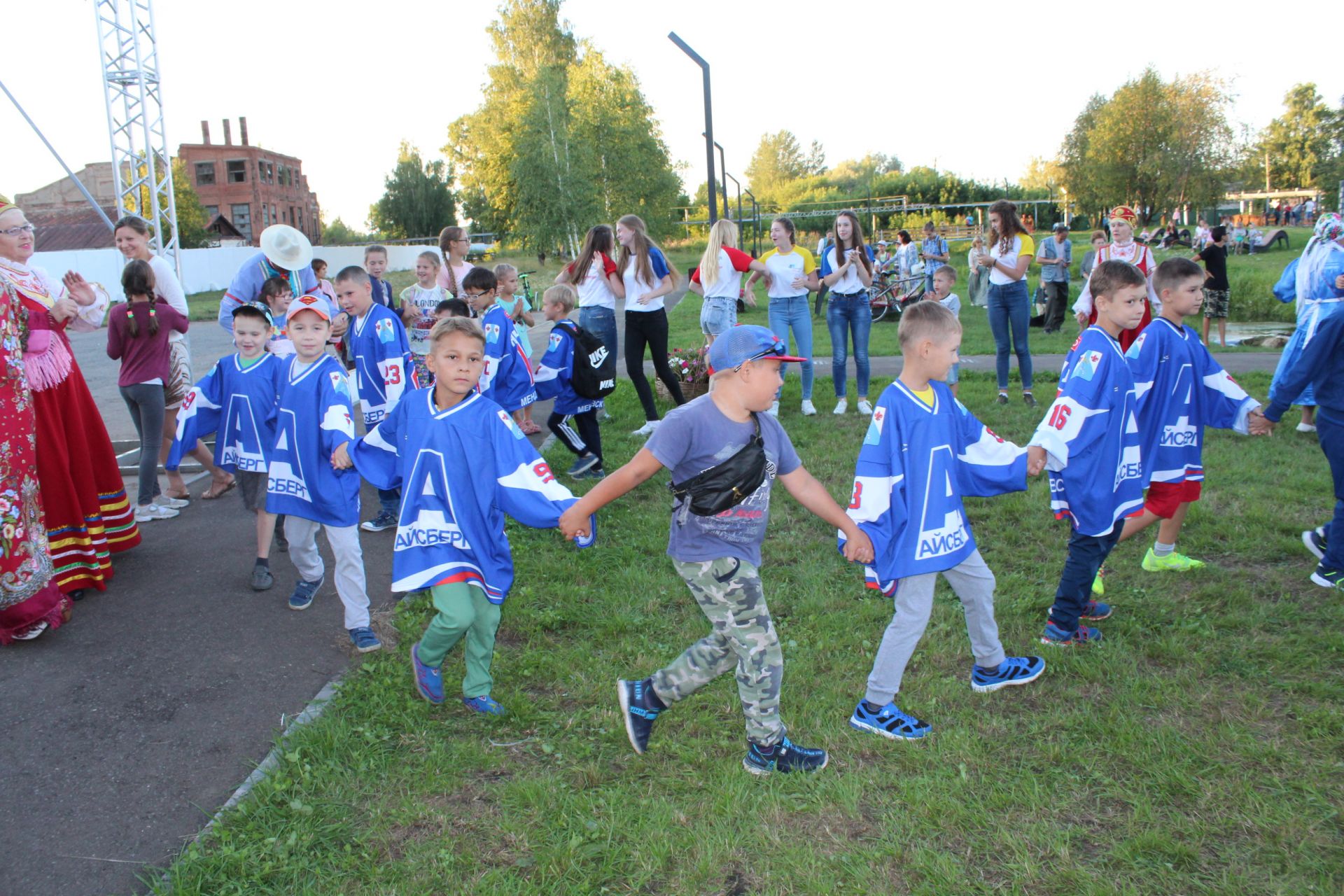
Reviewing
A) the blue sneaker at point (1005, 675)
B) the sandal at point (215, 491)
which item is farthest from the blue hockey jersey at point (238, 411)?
the blue sneaker at point (1005, 675)

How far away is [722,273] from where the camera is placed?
8.83m

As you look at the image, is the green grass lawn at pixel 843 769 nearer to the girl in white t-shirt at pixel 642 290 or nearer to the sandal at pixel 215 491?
the sandal at pixel 215 491

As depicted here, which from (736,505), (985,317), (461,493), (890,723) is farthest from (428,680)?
(985,317)

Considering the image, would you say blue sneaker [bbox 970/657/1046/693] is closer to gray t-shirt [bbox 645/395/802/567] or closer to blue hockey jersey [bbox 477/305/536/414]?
gray t-shirt [bbox 645/395/802/567]

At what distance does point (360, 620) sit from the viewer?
181 inches

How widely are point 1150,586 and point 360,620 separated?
4360 millimetres

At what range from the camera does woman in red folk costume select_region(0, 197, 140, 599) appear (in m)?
5.08

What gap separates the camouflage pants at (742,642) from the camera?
3.25 meters

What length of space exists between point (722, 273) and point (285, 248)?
13.2 ft

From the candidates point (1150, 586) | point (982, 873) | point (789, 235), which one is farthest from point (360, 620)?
point (789, 235)

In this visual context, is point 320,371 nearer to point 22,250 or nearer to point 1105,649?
point 22,250

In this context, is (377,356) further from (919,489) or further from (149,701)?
(919,489)

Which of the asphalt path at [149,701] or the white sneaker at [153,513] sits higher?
the white sneaker at [153,513]

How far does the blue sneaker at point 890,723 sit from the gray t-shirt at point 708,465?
0.95 m
